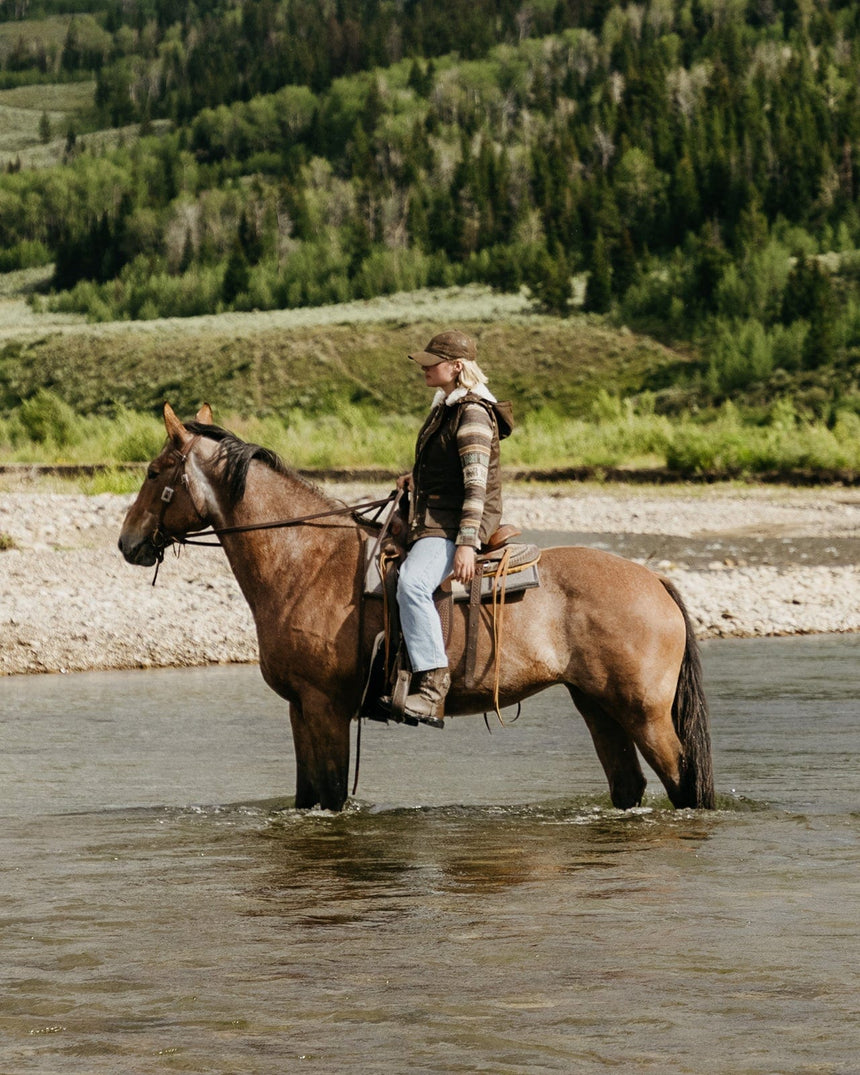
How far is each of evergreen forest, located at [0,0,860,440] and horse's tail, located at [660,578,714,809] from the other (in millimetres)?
56520

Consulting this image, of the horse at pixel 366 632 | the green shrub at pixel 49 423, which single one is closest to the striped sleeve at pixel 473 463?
the horse at pixel 366 632

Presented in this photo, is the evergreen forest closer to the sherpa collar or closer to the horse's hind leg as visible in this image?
the horse's hind leg

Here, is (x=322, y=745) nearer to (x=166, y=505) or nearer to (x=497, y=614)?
(x=497, y=614)

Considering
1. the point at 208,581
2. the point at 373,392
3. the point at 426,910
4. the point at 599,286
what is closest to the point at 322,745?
the point at 426,910

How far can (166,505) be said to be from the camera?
28.3 ft

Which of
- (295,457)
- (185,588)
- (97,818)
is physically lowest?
(295,457)

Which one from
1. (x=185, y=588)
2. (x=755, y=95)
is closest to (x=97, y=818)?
(x=185, y=588)

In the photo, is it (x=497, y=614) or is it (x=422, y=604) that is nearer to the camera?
(x=422, y=604)

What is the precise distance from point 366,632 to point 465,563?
2.22 ft

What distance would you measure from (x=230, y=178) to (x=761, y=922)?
574ft

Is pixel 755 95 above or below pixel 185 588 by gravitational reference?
above

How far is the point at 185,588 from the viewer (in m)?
18.5

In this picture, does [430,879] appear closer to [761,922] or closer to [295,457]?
[761,922]

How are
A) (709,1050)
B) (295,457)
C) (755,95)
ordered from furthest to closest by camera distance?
(755,95) < (295,457) < (709,1050)
